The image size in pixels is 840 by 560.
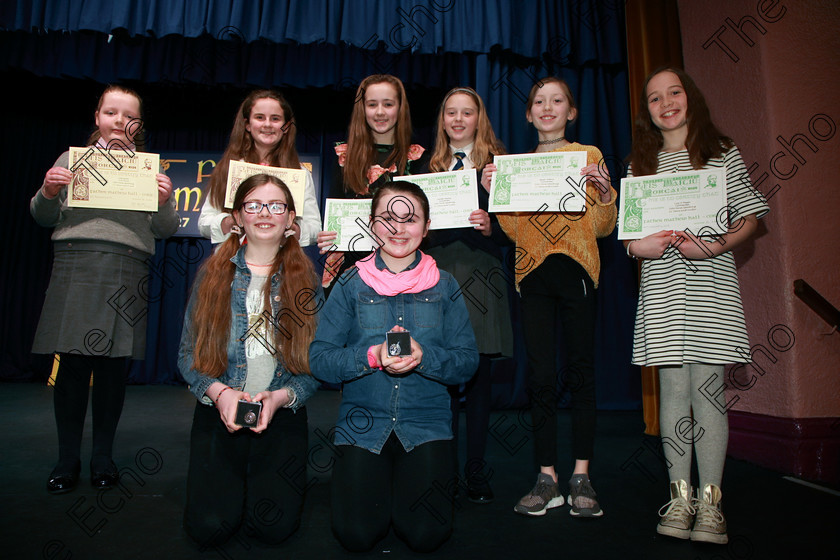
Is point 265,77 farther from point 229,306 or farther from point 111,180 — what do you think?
point 229,306

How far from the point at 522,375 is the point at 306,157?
320cm

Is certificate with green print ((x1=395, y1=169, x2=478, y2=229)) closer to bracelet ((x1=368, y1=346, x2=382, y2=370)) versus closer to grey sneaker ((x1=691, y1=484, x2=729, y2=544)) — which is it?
bracelet ((x1=368, y1=346, x2=382, y2=370))

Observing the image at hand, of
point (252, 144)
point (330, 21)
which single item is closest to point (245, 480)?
point (252, 144)

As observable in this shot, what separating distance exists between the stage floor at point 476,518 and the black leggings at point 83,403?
0.45 ft

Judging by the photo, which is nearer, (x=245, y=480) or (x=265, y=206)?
(x=245, y=480)

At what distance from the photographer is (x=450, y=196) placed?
6.81ft

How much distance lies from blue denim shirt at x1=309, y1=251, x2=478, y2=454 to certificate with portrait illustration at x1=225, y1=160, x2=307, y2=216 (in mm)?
483

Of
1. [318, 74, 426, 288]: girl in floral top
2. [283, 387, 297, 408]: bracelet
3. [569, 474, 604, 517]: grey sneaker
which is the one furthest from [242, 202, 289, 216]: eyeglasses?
[569, 474, 604, 517]: grey sneaker

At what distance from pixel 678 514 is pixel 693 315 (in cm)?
65

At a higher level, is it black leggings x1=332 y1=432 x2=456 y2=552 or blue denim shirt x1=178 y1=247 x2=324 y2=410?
blue denim shirt x1=178 y1=247 x2=324 y2=410

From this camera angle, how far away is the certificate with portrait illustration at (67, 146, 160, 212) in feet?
7.01

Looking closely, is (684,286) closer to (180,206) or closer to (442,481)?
(442,481)

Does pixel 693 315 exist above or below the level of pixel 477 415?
above

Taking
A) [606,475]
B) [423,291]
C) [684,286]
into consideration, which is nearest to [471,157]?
[423,291]
